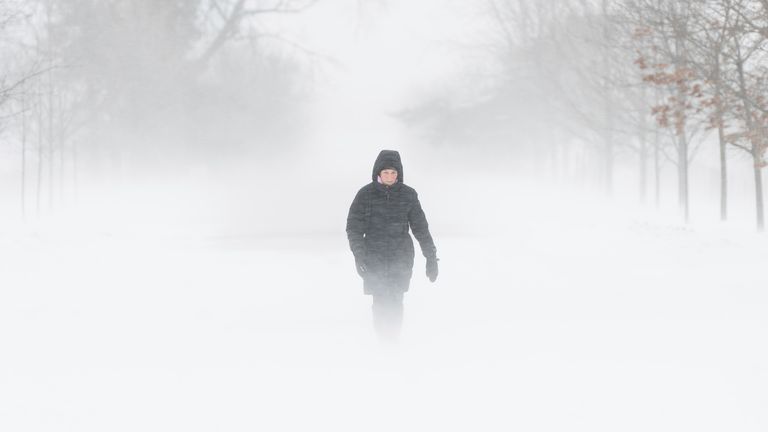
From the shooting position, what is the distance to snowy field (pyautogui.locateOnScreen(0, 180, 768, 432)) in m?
5.00

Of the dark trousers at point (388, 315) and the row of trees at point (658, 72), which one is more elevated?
the row of trees at point (658, 72)

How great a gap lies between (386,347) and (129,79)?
2838 centimetres

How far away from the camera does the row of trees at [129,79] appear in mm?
25781

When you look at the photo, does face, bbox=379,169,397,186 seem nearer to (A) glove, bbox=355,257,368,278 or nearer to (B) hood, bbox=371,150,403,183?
(B) hood, bbox=371,150,403,183

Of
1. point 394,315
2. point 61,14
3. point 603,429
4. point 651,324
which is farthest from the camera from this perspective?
point 61,14

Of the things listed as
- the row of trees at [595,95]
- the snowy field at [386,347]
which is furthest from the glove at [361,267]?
the row of trees at [595,95]

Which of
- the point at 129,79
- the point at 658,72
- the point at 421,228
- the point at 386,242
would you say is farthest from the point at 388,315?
the point at 129,79

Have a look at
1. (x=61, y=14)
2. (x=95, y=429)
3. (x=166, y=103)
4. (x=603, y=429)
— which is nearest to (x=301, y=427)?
(x=95, y=429)

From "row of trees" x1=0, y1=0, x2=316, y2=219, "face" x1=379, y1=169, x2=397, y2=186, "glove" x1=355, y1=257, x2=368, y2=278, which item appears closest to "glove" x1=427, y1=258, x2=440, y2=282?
"glove" x1=355, y1=257, x2=368, y2=278

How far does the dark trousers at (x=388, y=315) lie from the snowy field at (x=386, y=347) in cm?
17

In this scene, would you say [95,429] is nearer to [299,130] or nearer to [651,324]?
[651,324]

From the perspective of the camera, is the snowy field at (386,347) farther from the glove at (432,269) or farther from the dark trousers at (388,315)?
the glove at (432,269)

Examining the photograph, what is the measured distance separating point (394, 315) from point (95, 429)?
2763 millimetres

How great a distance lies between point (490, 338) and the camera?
7.22m
